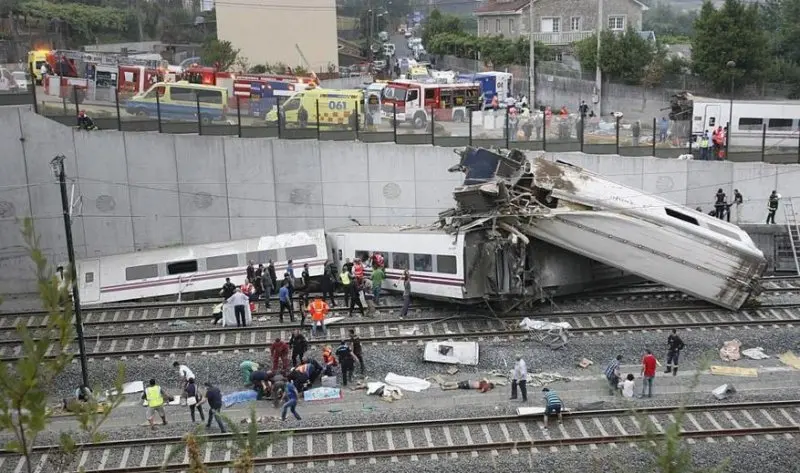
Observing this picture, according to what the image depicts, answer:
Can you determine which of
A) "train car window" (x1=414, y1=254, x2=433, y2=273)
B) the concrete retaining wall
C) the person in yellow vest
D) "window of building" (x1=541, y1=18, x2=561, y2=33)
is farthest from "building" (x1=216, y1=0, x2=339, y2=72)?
the person in yellow vest

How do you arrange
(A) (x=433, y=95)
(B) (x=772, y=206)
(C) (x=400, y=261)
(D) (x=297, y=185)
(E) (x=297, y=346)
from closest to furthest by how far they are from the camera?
(E) (x=297, y=346), (C) (x=400, y=261), (B) (x=772, y=206), (D) (x=297, y=185), (A) (x=433, y=95)

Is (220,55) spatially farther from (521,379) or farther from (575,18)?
(521,379)

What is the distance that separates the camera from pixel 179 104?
98.0 ft

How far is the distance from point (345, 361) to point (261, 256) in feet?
26.3

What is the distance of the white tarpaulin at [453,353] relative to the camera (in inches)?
822

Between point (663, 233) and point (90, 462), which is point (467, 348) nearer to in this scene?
point (663, 233)

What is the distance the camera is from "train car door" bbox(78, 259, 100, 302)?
25891mm

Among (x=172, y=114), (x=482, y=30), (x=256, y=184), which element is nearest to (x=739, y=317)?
(x=256, y=184)

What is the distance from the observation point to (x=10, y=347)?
22.5m

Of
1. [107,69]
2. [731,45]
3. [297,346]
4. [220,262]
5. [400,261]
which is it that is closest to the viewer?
[297,346]

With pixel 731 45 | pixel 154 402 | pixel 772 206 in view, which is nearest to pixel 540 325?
pixel 154 402

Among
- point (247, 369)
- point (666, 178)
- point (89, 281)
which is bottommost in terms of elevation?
point (247, 369)

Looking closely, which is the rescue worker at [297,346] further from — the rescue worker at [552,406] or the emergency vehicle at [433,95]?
the emergency vehicle at [433,95]

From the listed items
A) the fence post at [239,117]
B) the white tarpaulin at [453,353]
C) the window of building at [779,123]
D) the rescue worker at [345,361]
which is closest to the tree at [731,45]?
the window of building at [779,123]
